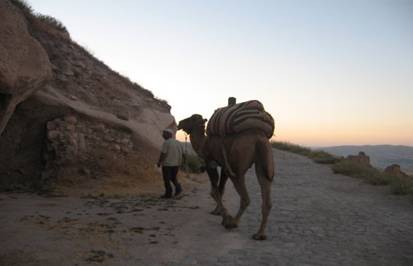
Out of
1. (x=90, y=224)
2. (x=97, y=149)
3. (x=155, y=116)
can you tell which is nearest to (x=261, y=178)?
(x=90, y=224)

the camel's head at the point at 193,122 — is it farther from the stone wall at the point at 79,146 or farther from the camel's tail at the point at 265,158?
the stone wall at the point at 79,146

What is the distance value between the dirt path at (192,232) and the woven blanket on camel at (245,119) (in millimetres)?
1800

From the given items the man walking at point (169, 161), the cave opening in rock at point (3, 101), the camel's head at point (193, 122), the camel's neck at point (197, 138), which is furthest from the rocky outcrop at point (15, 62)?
the man walking at point (169, 161)

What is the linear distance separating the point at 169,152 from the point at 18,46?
14.9ft

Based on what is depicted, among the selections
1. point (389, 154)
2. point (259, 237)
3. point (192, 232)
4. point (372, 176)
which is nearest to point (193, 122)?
point (192, 232)

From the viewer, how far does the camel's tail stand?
26.9 feet

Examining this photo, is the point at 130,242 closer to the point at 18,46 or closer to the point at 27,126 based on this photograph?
the point at 18,46

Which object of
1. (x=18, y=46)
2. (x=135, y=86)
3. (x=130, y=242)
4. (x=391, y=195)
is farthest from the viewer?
(x=135, y=86)

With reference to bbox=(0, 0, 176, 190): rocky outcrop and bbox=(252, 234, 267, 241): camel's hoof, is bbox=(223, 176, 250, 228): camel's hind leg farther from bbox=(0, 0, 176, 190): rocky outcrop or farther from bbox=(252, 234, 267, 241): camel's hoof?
bbox=(0, 0, 176, 190): rocky outcrop

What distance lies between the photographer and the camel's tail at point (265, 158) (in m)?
8.20

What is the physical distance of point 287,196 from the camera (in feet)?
44.9

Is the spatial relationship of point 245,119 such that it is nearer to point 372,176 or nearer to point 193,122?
point 193,122

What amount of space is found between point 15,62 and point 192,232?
4.47m

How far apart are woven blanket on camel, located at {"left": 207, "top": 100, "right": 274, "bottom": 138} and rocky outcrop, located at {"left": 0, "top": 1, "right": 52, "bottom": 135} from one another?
3.85 metres
